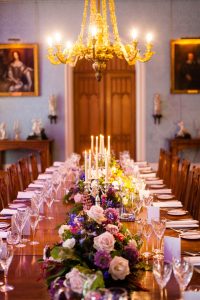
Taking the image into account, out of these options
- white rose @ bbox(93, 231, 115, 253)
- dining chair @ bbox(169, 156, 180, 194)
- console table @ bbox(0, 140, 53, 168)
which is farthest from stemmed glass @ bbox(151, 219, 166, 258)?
console table @ bbox(0, 140, 53, 168)

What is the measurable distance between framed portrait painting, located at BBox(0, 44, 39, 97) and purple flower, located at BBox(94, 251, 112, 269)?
9.80 m

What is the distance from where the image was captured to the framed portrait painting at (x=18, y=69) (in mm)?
11961

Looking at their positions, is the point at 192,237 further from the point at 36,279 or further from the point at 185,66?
the point at 185,66

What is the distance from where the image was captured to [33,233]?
12.8 ft

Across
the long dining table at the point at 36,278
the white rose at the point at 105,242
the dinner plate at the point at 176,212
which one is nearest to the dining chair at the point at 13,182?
the dinner plate at the point at 176,212

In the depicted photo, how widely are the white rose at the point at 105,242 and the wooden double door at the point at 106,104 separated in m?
10.4

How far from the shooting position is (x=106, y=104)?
42.8 ft

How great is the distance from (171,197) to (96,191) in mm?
1778

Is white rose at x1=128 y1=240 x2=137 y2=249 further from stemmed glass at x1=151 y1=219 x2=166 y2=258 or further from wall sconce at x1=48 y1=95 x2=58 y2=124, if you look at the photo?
wall sconce at x1=48 y1=95 x2=58 y2=124

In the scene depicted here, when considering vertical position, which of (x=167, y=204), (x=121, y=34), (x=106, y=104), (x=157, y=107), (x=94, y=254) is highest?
(x=121, y=34)

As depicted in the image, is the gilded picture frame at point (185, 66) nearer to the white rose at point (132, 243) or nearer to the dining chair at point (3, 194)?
the dining chair at point (3, 194)

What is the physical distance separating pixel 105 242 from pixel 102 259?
0.09 metres

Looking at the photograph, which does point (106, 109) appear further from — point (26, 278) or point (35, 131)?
point (26, 278)

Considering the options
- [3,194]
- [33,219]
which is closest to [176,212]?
[33,219]
